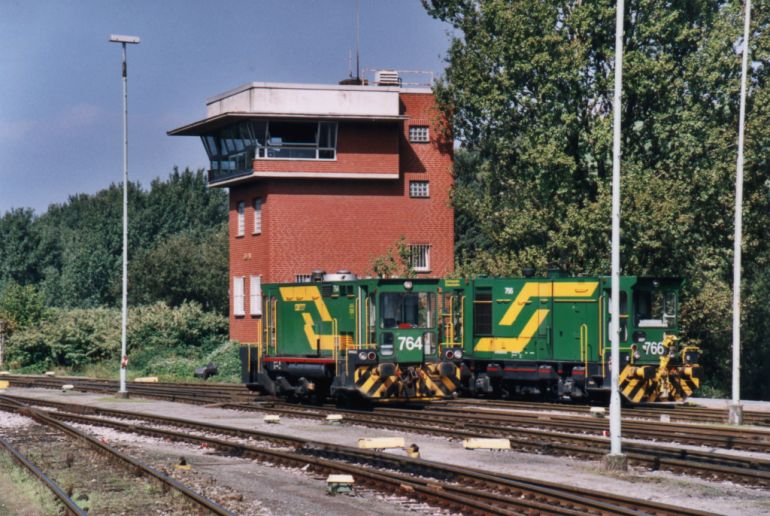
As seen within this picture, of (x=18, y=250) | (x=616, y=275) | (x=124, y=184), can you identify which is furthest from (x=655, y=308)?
(x=18, y=250)

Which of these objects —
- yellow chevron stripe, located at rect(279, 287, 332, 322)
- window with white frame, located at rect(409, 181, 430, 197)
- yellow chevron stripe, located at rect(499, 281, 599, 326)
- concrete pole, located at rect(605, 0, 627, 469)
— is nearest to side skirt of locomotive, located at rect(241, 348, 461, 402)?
yellow chevron stripe, located at rect(279, 287, 332, 322)

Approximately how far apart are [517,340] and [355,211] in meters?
19.2

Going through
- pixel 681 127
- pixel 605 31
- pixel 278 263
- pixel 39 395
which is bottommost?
pixel 39 395

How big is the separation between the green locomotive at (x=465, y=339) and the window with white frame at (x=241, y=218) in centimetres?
1924

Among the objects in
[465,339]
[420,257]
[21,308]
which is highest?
[420,257]

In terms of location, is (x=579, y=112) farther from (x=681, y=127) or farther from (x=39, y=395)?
(x=39, y=395)

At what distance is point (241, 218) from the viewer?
52031 mm

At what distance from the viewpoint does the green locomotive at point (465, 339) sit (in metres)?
27.6

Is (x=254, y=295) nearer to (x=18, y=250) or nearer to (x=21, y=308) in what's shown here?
(x=21, y=308)

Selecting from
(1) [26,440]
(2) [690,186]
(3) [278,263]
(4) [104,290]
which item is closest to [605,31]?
(2) [690,186]

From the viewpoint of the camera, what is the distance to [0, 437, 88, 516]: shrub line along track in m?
13.7

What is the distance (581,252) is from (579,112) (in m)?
5.98

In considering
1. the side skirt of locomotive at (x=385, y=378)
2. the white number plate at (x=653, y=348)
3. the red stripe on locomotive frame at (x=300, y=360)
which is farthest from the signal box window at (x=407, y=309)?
the white number plate at (x=653, y=348)

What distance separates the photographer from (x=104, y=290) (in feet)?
327
